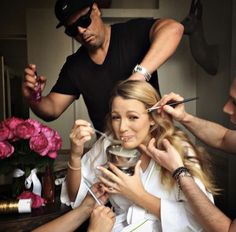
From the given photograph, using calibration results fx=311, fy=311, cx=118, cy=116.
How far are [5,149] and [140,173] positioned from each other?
554mm

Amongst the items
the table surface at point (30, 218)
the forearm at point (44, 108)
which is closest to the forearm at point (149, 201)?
the table surface at point (30, 218)

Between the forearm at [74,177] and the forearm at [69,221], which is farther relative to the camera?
the forearm at [74,177]

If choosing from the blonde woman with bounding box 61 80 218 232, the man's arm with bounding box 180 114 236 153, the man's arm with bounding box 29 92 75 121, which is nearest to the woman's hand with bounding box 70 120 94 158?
the blonde woman with bounding box 61 80 218 232

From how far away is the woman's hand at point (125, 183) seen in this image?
107 centimetres

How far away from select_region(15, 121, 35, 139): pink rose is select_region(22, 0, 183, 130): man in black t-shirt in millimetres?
198

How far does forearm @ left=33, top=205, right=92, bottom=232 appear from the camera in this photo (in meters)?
1.19

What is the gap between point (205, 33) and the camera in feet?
8.21

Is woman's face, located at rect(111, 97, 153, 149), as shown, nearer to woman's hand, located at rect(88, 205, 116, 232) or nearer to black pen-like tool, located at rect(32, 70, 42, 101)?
woman's hand, located at rect(88, 205, 116, 232)

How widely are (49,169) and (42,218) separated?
0.22 m

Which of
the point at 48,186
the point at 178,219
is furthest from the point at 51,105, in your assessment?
the point at 178,219

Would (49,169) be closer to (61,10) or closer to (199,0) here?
(61,10)

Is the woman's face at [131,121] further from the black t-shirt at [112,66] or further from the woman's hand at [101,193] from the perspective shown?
the black t-shirt at [112,66]

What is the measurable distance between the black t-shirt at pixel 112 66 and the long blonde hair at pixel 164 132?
27 cm

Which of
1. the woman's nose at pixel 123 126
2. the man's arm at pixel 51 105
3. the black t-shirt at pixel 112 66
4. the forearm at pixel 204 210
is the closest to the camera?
the forearm at pixel 204 210
